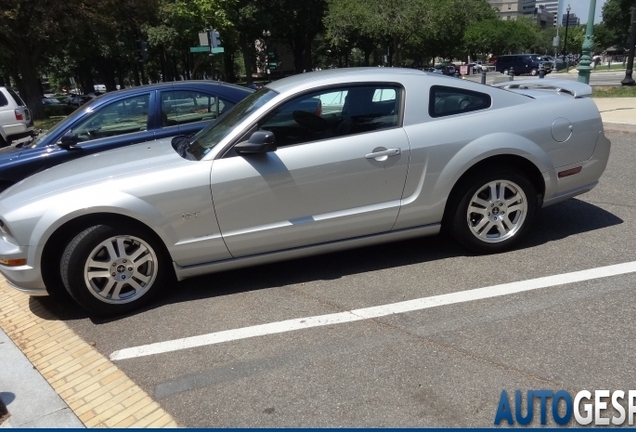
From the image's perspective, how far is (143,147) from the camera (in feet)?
15.2

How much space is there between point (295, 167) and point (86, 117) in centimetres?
334

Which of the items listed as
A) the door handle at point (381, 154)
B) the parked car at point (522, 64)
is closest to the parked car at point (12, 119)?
the door handle at point (381, 154)

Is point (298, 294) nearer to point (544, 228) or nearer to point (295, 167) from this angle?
point (295, 167)

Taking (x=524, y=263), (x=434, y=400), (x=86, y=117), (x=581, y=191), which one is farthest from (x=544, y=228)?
(x=86, y=117)

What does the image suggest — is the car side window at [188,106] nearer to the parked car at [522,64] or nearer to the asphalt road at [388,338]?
the asphalt road at [388,338]

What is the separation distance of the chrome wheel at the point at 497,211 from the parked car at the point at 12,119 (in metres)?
11.8

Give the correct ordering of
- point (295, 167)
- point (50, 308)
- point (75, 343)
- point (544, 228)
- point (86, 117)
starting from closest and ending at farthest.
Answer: point (75, 343) < point (295, 167) < point (50, 308) < point (544, 228) < point (86, 117)

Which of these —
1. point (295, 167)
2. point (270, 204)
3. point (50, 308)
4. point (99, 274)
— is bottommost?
point (50, 308)

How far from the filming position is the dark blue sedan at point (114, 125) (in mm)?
5879

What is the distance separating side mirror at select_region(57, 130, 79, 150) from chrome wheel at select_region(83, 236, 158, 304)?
256cm

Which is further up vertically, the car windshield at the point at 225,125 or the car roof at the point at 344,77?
the car roof at the point at 344,77

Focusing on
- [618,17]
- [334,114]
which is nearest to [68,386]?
[334,114]

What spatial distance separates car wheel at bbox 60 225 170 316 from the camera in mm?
3713

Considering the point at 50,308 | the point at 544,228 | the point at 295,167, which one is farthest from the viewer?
the point at 544,228
